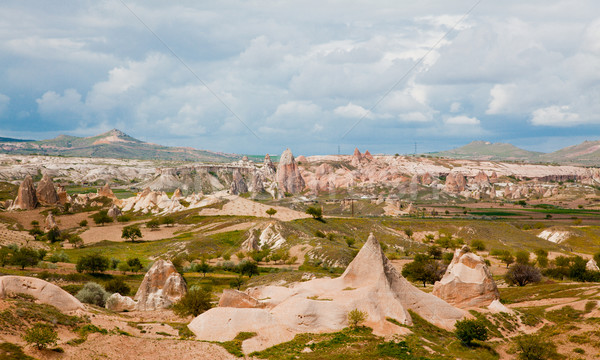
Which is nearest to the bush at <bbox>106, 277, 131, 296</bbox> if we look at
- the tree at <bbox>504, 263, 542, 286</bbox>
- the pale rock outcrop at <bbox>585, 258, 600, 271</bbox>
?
the tree at <bbox>504, 263, 542, 286</bbox>

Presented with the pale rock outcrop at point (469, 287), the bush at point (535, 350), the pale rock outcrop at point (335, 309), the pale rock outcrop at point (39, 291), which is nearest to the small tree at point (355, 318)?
the pale rock outcrop at point (335, 309)

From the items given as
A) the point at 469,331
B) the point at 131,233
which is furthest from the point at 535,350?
the point at 131,233

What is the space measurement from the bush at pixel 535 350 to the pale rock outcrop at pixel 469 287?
1005 centimetres

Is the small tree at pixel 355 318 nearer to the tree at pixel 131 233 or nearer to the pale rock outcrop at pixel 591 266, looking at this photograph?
the pale rock outcrop at pixel 591 266

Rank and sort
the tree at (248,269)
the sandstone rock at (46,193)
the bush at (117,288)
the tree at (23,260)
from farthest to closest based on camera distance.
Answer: the sandstone rock at (46,193)
the tree at (248,269)
the tree at (23,260)
the bush at (117,288)

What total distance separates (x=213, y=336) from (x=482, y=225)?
135m

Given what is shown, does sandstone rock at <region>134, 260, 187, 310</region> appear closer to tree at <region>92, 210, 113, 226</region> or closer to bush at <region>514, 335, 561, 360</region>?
bush at <region>514, 335, 561, 360</region>

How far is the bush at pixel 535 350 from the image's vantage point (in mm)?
34750

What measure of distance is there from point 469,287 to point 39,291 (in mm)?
41460

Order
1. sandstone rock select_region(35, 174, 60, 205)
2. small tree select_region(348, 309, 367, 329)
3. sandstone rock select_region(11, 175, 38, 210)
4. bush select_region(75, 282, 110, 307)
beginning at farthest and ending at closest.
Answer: sandstone rock select_region(35, 174, 60, 205) < sandstone rock select_region(11, 175, 38, 210) < bush select_region(75, 282, 110, 307) < small tree select_region(348, 309, 367, 329)

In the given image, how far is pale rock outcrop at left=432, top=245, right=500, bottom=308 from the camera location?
47062 millimetres

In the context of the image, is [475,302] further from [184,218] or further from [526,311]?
[184,218]

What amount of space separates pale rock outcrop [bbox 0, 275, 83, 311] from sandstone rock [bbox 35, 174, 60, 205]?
160 m

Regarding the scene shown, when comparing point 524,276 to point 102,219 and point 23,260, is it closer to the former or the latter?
point 23,260
